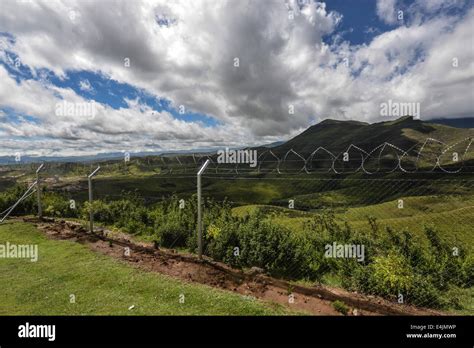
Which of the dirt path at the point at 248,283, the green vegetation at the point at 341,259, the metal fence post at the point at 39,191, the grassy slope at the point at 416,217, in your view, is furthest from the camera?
the metal fence post at the point at 39,191

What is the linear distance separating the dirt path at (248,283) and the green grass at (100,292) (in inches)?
19.6

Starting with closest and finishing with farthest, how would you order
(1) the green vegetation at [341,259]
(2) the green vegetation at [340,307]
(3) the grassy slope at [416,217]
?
(2) the green vegetation at [340,307], (1) the green vegetation at [341,259], (3) the grassy slope at [416,217]

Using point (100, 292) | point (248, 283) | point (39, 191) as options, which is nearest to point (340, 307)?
point (248, 283)

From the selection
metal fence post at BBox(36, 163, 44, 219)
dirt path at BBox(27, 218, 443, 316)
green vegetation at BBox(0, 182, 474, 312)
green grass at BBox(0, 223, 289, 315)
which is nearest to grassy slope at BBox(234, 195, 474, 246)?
green vegetation at BBox(0, 182, 474, 312)

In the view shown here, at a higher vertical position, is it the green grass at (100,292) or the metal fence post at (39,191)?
the metal fence post at (39,191)

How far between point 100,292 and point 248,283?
4.11 m

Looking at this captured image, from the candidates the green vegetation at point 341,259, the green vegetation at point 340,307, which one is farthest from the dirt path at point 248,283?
the green vegetation at point 341,259

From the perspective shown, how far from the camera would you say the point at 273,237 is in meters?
9.62

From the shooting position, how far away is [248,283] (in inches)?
317

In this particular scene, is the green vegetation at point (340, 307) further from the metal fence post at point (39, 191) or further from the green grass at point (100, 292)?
the metal fence post at point (39, 191)

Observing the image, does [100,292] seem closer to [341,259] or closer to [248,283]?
[248,283]

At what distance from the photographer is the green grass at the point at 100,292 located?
664 cm
